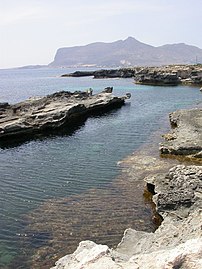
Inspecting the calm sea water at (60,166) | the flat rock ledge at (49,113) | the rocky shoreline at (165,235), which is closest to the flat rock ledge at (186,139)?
the rocky shoreline at (165,235)

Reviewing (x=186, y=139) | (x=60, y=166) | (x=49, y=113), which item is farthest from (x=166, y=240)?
(x=49, y=113)

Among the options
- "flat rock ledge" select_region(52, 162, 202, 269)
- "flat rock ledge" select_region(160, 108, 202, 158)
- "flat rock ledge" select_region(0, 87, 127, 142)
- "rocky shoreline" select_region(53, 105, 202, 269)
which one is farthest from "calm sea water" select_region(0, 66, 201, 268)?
"flat rock ledge" select_region(160, 108, 202, 158)

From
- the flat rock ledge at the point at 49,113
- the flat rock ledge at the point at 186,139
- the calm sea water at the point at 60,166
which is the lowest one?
the calm sea water at the point at 60,166

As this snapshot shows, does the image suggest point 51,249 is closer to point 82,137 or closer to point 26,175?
point 26,175

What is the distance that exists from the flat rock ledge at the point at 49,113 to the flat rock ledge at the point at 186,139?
17.6 meters

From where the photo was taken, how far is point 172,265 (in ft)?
27.9

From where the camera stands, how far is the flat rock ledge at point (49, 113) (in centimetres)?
4825

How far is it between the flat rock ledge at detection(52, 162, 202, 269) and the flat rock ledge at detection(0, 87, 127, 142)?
26.4m

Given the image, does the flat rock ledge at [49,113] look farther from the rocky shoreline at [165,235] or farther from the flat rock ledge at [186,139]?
the rocky shoreline at [165,235]

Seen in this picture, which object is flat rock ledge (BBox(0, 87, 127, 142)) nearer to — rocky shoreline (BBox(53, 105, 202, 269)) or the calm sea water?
the calm sea water

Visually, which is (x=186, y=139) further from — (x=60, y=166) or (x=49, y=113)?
(x=49, y=113)

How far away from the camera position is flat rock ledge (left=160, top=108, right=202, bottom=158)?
34.3m

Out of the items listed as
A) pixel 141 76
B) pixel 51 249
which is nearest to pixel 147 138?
pixel 51 249

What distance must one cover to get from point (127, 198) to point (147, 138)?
63.4 feet
